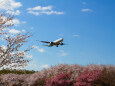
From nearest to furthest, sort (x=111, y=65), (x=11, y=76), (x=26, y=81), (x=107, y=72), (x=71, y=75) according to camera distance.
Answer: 1. (x=107, y=72)
2. (x=71, y=75)
3. (x=111, y=65)
4. (x=26, y=81)
5. (x=11, y=76)

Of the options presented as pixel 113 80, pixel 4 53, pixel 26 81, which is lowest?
pixel 26 81

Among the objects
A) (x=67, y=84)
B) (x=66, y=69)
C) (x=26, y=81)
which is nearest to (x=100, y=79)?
(x=67, y=84)

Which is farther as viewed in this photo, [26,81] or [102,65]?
[26,81]

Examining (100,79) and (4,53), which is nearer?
(100,79)

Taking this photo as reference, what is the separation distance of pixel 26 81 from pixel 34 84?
1946 mm

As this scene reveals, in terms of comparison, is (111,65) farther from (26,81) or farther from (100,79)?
(26,81)

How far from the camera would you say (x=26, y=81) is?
15711 millimetres

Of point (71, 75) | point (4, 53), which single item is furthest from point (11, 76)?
point (71, 75)

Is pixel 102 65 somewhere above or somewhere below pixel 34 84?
above

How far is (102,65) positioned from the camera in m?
12.8

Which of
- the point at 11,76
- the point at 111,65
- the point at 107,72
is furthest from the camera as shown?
the point at 11,76

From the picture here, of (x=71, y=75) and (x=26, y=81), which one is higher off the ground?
(x=71, y=75)

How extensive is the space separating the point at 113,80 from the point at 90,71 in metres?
1.70

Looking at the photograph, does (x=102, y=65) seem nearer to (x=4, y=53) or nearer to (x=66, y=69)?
(x=66, y=69)
